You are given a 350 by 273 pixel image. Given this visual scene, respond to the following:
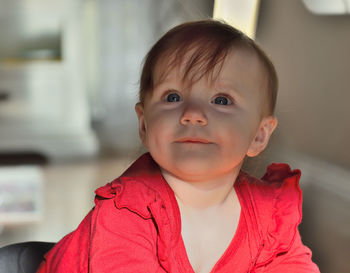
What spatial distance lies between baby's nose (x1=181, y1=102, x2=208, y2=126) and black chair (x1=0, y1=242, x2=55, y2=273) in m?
0.39

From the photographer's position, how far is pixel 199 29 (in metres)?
0.73

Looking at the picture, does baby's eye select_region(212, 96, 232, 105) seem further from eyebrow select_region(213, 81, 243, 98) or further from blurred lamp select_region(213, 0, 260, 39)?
blurred lamp select_region(213, 0, 260, 39)

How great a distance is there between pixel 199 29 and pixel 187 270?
0.35 meters

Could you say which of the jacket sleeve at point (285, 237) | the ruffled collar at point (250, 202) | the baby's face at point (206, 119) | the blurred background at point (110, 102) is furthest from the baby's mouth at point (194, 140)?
the blurred background at point (110, 102)

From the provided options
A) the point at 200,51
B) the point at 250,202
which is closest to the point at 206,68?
the point at 200,51

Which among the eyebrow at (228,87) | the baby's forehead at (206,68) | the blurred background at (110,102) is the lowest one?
the blurred background at (110,102)

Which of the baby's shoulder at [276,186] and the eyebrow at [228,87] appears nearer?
the eyebrow at [228,87]

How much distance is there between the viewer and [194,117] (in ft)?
2.18

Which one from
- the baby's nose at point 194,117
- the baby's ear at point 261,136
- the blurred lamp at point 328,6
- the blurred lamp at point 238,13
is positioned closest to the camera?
the baby's nose at point 194,117

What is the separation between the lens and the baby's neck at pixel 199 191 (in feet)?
2.42

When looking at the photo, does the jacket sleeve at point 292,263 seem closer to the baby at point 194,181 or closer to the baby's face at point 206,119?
the baby at point 194,181

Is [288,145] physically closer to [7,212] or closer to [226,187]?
[226,187]

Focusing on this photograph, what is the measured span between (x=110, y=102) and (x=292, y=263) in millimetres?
2668

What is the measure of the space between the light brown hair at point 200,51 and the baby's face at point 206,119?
0.01m
